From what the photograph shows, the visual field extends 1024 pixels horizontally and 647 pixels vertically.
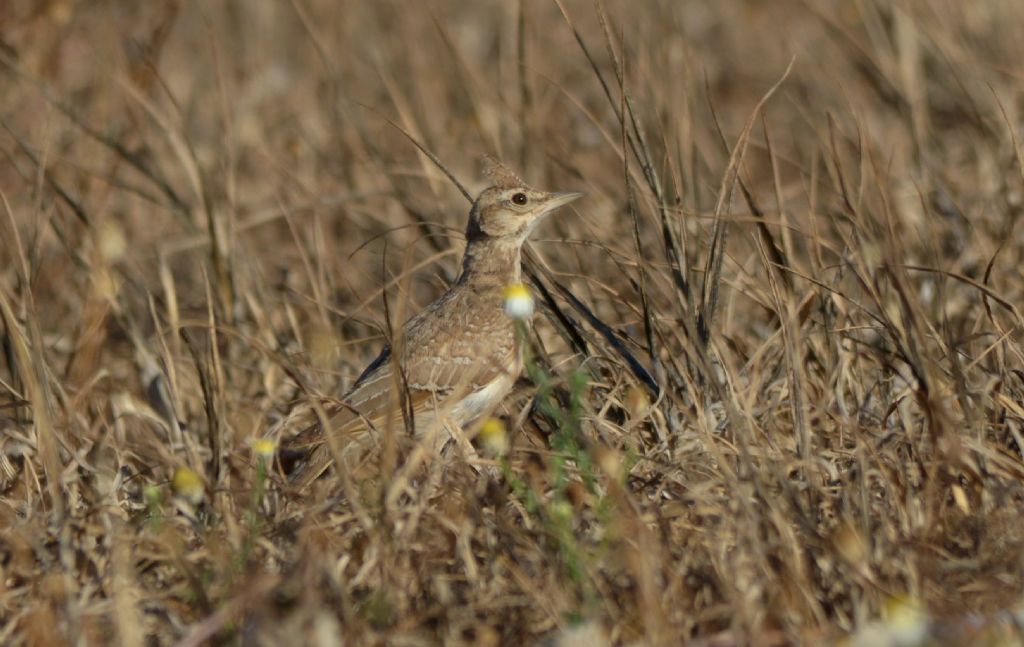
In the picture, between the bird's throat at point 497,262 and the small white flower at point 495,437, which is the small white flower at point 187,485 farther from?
the bird's throat at point 497,262

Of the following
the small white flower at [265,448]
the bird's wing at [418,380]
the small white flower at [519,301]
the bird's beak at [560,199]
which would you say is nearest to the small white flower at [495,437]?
the bird's wing at [418,380]

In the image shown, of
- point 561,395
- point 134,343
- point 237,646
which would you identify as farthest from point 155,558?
point 134,343

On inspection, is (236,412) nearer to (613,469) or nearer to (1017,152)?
(613,469)

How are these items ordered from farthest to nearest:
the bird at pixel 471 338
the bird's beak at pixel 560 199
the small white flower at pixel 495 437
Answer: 1. the bird's beak at pixel 560 199
2. the bird at pixel 471 338
3. the small white flower at pixel 495 437

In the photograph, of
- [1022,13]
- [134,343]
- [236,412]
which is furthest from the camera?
[1022,13]

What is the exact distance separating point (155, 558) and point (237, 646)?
491mm

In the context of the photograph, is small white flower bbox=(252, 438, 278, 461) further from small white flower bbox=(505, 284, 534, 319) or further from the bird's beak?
the bird's beak

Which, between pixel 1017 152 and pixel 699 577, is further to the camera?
pixel 1017 152

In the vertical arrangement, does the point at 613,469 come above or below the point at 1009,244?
above

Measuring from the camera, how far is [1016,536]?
3.33m

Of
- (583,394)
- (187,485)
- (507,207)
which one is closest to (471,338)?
(507,207)

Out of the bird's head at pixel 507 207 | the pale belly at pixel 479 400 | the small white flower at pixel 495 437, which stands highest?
the bird's head at pixel 507 207

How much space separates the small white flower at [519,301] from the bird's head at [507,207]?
11.6 inches

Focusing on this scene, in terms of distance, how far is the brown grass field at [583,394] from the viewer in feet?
10.6
